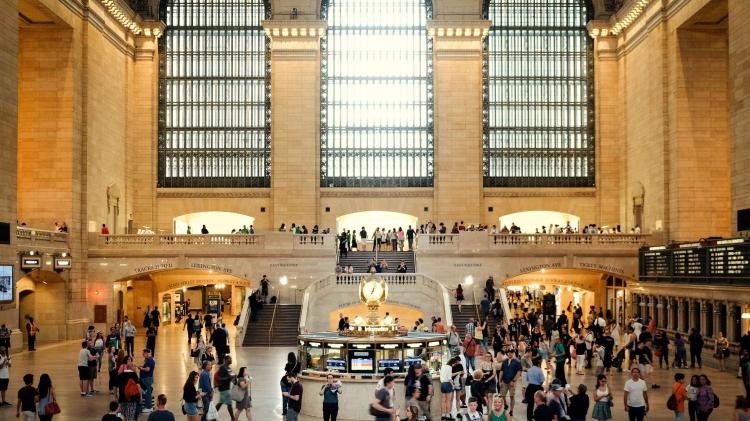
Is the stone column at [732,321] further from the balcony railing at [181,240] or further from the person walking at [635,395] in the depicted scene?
the balcony railing at [181,240]

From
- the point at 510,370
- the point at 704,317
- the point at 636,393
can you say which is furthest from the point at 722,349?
the point at 636,393

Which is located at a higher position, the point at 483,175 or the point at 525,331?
the point at 483,175

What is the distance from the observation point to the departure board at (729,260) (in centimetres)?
2844

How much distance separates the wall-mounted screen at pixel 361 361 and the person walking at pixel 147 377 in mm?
4065

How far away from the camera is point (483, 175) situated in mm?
49938

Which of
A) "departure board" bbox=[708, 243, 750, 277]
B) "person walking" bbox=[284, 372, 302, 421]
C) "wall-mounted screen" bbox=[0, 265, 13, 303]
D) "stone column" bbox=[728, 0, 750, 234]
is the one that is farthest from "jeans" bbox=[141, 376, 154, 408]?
"stone column" bbox=[728, 0, 750, 234]

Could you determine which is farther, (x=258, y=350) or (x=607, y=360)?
(x=258, y=350)

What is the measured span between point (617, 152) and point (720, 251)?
19798 millimetres

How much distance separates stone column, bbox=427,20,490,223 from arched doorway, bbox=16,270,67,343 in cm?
1922

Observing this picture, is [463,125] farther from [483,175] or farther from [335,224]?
[335,224]

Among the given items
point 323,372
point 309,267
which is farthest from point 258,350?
point 323,372

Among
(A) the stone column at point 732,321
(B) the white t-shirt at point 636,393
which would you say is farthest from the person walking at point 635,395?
(A) the stone column at point 732,321

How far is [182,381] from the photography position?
24609 millimetres

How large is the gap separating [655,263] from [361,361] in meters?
22.6
